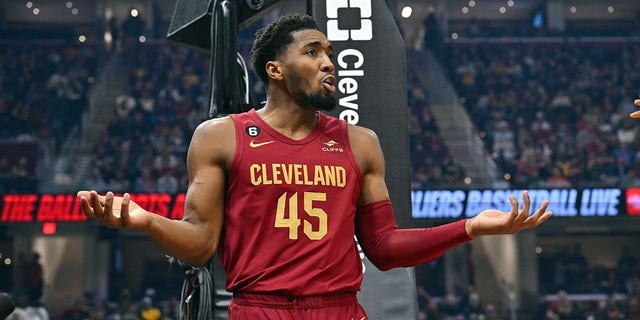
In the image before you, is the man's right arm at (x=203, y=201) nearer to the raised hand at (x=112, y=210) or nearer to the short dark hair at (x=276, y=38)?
the raised hand at (x=112, y=210)

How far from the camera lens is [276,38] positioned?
3217 mm

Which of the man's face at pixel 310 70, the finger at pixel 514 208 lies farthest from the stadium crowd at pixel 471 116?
the finger at pixel 514 208

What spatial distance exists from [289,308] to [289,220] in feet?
0.98

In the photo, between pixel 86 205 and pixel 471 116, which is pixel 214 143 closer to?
pixel 86 205

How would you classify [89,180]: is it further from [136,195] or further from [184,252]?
[184,252]

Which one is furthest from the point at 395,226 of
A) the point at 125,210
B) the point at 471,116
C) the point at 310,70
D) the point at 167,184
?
the point at 471,116

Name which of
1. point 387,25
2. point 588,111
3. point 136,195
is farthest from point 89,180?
point 387,25

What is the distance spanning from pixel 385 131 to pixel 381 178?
179cm

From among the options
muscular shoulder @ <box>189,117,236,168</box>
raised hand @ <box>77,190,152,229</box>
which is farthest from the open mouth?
raised hand @ <box>77,190,152,229</box>

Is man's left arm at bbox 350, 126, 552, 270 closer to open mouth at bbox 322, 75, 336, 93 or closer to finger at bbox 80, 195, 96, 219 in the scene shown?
open mouth at bbox 322, 75, 336, 93

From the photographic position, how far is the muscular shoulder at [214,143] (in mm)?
3061

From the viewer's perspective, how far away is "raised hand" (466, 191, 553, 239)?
8.95ft

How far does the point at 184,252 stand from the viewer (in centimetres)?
294

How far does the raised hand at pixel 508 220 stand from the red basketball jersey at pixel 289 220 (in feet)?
1.50
